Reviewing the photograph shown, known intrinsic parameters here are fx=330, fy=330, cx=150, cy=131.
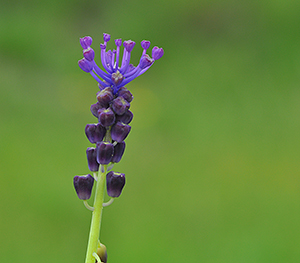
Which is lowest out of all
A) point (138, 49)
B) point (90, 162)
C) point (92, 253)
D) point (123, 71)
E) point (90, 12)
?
point (92, 253)

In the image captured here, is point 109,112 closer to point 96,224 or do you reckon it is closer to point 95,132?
point 95,132

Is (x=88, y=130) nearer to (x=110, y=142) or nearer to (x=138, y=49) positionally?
(x=110, y=142)

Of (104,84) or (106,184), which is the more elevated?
(104,84)

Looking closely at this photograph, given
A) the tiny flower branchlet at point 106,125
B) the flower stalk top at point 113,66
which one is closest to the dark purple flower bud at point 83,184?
the tiny flower branchlet at point 106,125

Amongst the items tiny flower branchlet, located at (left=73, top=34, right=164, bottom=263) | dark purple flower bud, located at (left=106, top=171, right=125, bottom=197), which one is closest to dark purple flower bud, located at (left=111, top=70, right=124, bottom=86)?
tiny flower branchlet, located at (left=73, top=34, right=164, bottom=263)

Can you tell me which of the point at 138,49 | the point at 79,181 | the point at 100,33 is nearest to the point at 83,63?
the point at 79,181

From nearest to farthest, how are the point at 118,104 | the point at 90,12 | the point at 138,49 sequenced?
the point at 118,104
the point at 138,49
the point at 90,12

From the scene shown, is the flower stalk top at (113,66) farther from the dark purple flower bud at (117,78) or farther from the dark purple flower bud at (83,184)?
the dark purple flower bud at (83,184)

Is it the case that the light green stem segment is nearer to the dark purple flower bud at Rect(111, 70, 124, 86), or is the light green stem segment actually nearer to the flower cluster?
the flower cluster
